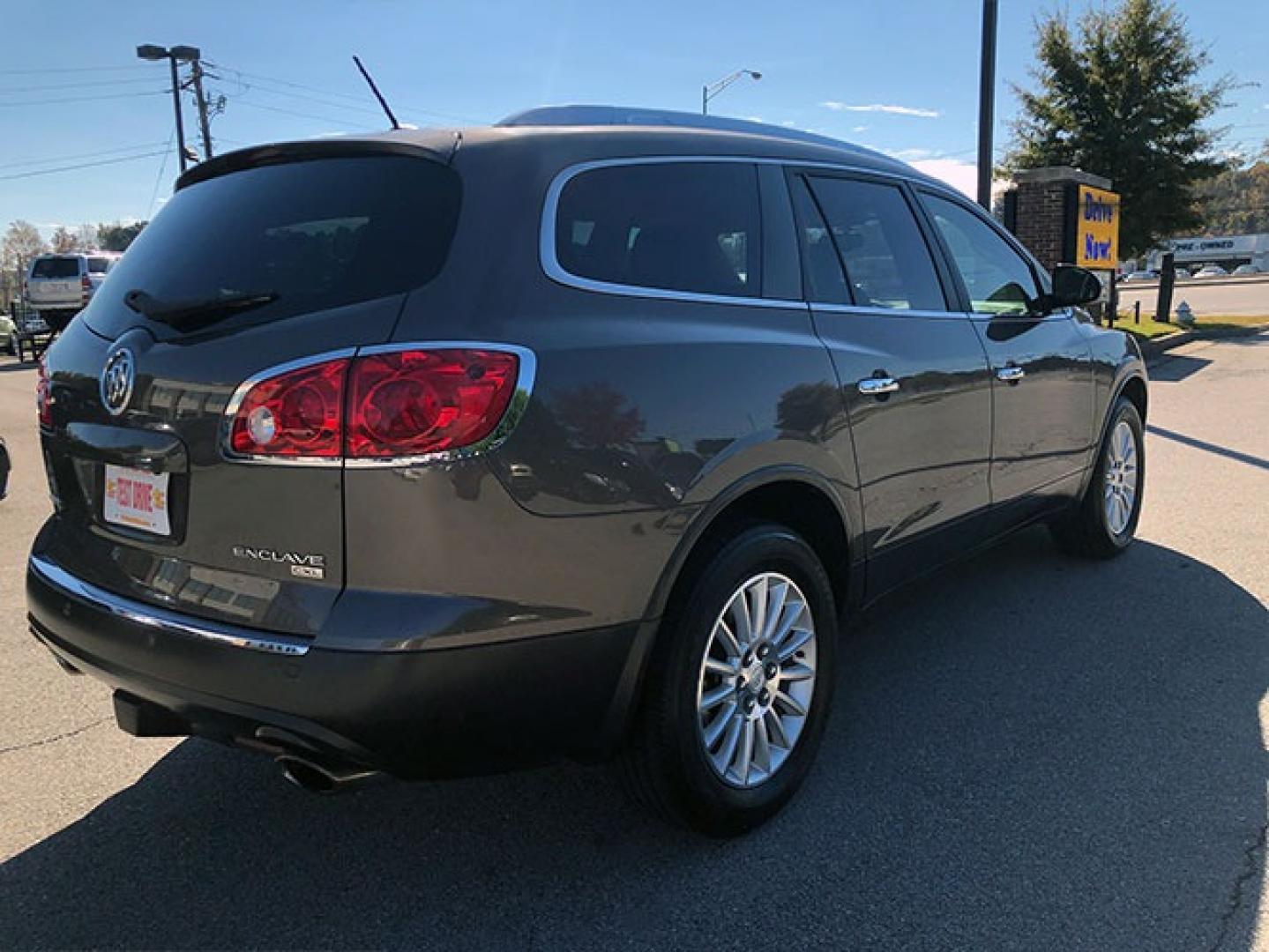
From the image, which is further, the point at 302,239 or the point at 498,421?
the point at 302,239

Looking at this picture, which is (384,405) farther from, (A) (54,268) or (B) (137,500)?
(A) (54,268)

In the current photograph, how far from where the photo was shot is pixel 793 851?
8.77 feet

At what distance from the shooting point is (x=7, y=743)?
3287mm

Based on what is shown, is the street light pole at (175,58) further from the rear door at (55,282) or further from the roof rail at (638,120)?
the roof rail at (638,120)

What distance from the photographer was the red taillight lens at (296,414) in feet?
6.64

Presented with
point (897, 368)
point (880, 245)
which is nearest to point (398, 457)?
point (897, 368)

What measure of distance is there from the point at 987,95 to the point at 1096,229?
16.0ft

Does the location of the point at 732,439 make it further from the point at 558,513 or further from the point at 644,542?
the point at 558,513

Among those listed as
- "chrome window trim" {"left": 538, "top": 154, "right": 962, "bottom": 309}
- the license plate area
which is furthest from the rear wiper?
"chrome window trim" {"left": 538, "top": 154, "right": 962, "bottom": 309}

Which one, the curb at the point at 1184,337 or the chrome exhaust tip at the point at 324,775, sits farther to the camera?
the curb at the point at 1184,337

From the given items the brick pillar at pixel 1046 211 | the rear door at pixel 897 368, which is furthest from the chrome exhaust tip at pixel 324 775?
the brick pillar at pixel 1046 211

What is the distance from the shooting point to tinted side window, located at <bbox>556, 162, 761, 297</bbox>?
2.42 metres

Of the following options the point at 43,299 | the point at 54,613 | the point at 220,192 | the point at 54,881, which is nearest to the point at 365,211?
the point at 220,192

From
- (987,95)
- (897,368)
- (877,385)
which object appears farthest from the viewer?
(987,95)
